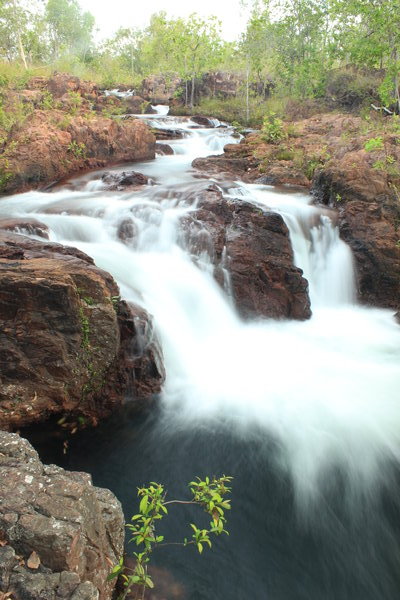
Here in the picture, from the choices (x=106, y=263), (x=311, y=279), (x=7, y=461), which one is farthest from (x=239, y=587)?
(x=311, y=279)

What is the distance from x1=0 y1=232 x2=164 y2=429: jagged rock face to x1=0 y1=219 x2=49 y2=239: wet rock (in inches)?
74.3

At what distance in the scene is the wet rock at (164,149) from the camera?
1580cm

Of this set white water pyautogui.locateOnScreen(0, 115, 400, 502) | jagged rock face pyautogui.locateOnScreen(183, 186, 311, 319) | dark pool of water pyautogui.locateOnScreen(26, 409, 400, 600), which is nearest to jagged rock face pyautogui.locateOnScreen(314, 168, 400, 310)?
white water pyautogui.locateOnScreen(0, 115, 400, 502)

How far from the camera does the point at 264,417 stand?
193 inches

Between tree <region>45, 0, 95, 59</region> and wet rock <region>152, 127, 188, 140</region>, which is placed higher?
tree <region>45, 0, 95, 59</region>

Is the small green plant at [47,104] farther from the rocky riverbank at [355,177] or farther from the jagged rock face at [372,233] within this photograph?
the jagged rock face at [372,233]

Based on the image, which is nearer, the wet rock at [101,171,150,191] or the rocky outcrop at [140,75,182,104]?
the wet rock at [101,171,150,191]

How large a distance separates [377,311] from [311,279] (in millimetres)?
1528

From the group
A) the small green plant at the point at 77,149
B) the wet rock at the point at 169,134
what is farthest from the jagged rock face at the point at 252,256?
the wet rock at the point at 169,134

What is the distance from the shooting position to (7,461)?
240 cm

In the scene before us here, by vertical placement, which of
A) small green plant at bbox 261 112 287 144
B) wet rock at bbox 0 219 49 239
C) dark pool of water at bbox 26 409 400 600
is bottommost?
dark pool of water at bbox 26 409 400 600

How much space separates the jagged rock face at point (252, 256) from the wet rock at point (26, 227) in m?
2.63

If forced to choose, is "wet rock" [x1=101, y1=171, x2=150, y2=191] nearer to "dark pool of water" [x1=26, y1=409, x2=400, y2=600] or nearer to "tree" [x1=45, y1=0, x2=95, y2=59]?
"dark pool of water" [x1=26, y1=409, x2=400, y2=600]

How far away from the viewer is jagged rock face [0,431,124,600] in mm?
1802
